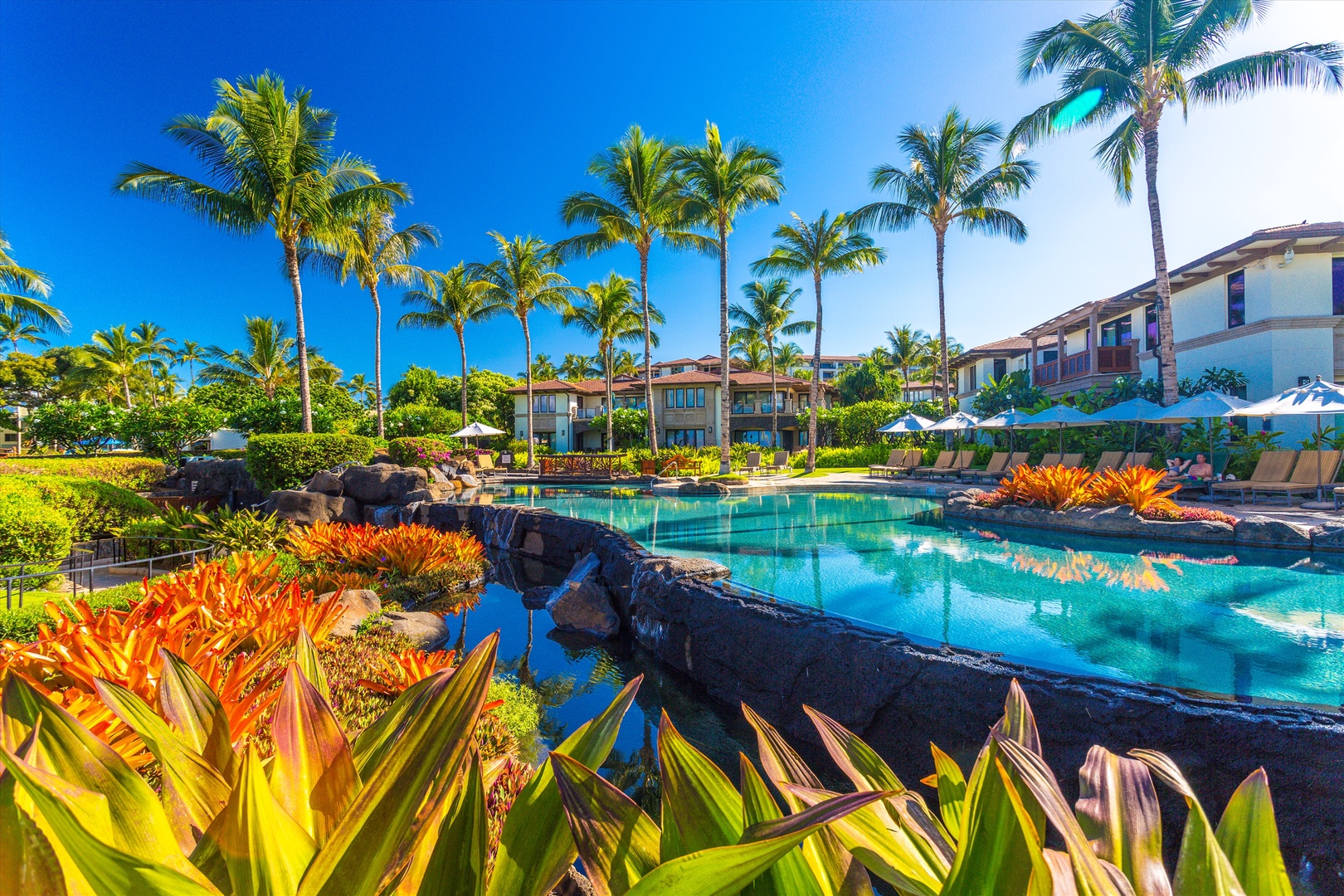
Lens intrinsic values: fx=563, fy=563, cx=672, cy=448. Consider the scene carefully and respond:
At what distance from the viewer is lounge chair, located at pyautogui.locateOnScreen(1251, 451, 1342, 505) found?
457 inches

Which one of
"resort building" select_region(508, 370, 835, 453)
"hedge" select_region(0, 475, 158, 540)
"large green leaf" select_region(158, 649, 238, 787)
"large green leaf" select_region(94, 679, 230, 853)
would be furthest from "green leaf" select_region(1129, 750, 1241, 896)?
"resort building" select_region(508, 370, 835, 453)

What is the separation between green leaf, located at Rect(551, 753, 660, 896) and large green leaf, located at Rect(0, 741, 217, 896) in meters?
0.46

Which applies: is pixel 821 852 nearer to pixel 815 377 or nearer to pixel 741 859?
pixel 741 859

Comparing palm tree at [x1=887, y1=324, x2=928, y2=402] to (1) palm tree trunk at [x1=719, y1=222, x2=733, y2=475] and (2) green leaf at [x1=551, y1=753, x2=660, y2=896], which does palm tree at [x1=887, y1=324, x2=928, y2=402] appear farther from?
(2) green leaf at [x1=551, y1=753, x2=660, y2=896]

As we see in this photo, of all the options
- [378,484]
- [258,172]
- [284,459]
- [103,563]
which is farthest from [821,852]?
[258,172]

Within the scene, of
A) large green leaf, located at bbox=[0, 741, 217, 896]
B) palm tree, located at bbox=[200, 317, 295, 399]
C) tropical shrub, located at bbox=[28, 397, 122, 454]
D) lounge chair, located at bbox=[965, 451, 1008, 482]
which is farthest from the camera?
palm tree, located at bbox=[200, 317, 295, 399]

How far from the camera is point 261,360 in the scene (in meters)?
38.7

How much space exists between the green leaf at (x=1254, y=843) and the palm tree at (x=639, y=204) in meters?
20.8

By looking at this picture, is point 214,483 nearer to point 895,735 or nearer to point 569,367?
point 895,735

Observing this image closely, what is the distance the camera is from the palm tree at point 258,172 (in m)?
15.8

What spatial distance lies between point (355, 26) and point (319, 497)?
37.5 feet

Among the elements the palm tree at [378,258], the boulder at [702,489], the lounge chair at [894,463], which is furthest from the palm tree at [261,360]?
the lounge chair at [894,463]

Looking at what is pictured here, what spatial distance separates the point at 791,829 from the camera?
0.67m

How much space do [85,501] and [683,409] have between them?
103 feet
